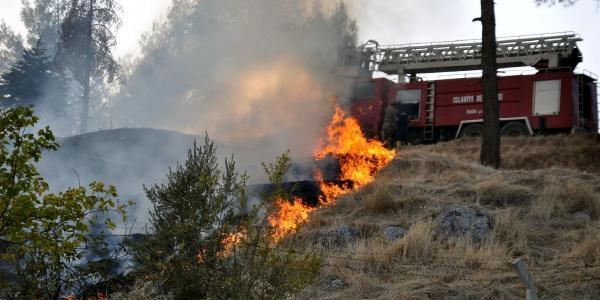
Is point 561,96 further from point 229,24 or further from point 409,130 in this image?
point 229,24

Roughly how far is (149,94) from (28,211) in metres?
31.2

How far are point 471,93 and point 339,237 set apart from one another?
12.0 metres

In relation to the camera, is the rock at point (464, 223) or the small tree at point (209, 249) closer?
the small tree at point (209, 249)

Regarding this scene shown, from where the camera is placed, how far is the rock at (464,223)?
9.56 meters

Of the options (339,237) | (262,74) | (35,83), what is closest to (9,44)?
(35,83)

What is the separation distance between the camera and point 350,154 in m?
14.3

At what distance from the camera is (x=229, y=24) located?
20.1 metres

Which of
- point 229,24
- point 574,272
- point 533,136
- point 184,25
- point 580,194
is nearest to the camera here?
point 574,272

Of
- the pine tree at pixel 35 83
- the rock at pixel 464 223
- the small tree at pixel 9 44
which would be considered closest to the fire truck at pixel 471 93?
the rock at pixel 464 223

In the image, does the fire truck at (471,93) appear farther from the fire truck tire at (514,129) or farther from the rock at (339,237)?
the rock at (339,237)

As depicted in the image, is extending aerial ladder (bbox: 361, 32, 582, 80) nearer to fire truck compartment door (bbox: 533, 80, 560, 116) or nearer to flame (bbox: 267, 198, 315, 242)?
fire truck compartment door (bbox: 533, 80, 560, 116)

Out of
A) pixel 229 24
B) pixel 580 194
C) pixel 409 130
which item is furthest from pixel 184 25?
pixel 580 194

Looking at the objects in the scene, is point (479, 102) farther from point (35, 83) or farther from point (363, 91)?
point (35, 83)

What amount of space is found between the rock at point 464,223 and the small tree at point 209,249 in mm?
4466
